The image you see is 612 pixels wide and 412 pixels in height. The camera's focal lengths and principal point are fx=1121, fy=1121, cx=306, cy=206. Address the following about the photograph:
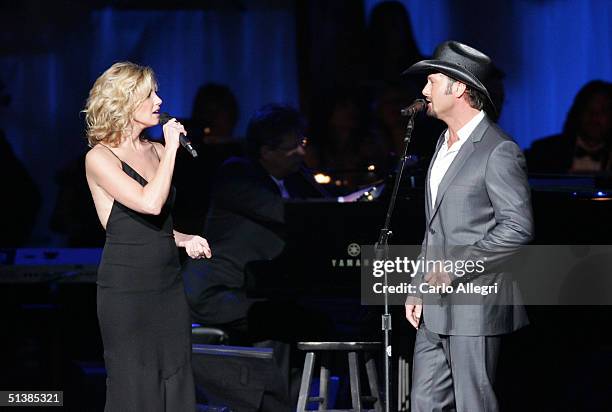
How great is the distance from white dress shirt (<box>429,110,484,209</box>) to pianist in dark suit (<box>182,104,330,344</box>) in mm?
1601

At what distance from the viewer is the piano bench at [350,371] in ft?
15.8

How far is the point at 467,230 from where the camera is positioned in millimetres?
Answer: 3766

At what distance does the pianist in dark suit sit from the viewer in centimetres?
548

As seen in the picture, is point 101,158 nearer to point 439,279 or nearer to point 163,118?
point 163,118

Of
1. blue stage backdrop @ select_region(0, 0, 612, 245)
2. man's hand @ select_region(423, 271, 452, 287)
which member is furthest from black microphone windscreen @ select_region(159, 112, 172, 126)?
blue stage backdrop @ select_region(0, 0, 612, 245)

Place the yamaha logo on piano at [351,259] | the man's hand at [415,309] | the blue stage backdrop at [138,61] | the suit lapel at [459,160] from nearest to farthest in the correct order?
the suit lapel at [459,160]
the man's hand at [415,309]
the yamaha logo on piano at [351,259]
the blue stage backdrop at [138,61]

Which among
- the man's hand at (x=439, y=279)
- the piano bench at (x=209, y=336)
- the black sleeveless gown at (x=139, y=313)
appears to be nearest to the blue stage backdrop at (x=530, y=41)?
the piano bench at (x=209, y=336)

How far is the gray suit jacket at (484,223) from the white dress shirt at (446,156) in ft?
0.12

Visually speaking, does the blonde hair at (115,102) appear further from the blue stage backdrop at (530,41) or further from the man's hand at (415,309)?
the blue stage backdrop at (530,41)

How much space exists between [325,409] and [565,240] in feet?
4.32

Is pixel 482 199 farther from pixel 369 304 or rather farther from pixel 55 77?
pixel 55 77

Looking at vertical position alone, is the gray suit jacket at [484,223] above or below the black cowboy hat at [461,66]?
below

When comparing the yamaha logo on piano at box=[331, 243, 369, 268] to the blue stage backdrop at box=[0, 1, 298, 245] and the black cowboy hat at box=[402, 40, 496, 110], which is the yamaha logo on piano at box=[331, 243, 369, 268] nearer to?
the black cowboy hat at box=[402, 40, 496, 110]

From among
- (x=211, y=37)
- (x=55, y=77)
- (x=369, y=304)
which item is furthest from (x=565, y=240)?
(x=55, y=77)
